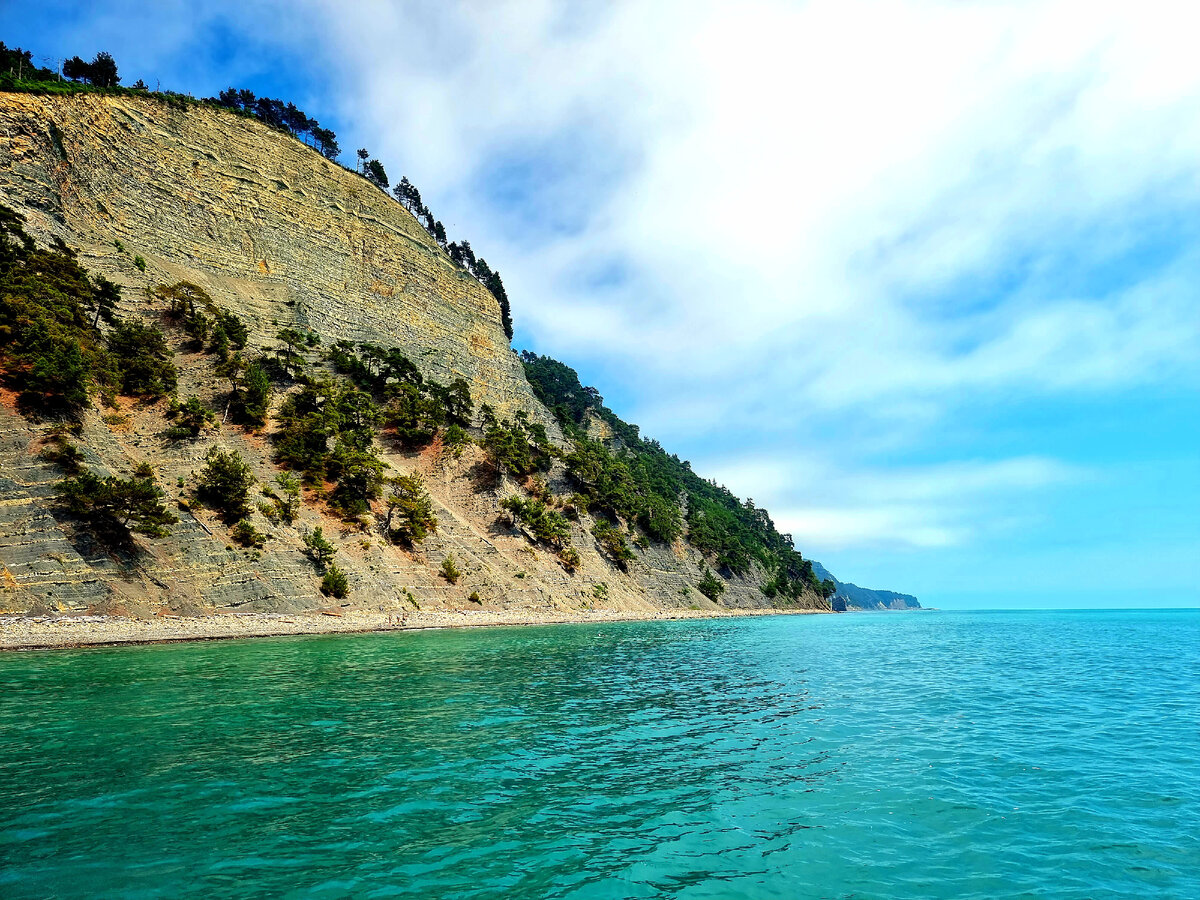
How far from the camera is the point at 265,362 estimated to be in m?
58.5

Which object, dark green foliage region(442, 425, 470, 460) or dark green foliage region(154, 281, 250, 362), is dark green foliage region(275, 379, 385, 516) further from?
dark green foliage region(442, 425, 470, 460)

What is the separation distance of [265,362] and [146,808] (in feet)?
189

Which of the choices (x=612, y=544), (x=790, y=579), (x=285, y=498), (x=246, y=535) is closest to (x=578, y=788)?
(x=246, y=535)

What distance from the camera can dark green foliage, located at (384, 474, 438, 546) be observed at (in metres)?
53.1

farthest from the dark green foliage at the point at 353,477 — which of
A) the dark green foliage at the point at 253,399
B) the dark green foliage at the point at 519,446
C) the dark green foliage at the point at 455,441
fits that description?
the dark green foliage at the point at 519,446

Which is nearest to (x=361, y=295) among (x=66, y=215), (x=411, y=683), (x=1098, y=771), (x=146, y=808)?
(x=66, y=215)

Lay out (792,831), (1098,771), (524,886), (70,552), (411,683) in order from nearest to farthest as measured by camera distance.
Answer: (524,886)
(792,831)
(1098,771)
(411,683)
(70,552)

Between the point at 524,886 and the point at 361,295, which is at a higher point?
the point at 361,295

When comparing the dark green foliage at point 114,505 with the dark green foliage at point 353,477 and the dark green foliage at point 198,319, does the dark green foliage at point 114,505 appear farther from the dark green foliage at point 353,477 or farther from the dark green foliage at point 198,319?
the dark green foliage at point 198,319

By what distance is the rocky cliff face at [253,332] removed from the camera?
33625 millimetres

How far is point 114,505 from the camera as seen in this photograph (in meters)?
33.2

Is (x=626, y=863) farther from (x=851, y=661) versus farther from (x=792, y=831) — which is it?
(x=851, y=661)

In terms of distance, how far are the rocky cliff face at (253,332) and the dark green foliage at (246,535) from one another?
77cm

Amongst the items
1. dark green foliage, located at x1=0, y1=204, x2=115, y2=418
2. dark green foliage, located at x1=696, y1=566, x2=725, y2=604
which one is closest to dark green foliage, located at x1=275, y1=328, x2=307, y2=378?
dark green foliage, located at x1=0, y1=204, x2=115, y2=418
